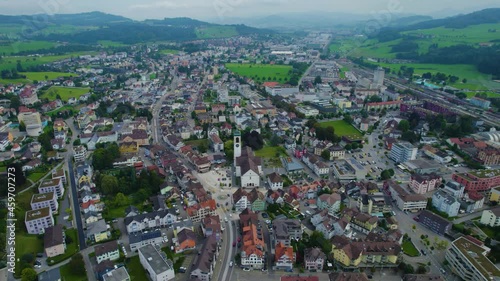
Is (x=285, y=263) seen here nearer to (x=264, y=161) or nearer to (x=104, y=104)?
(x=264, y=161)

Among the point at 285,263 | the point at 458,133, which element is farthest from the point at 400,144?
the point at 285,263

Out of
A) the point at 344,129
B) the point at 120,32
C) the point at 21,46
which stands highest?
the point at 120,32

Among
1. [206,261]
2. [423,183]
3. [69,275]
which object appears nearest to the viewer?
[206,261]

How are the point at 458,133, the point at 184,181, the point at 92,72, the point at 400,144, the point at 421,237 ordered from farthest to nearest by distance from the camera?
the point at 92,72 → the point at 458,133 → the point at 400,144 → the point at 184,181 → the point at 421,237

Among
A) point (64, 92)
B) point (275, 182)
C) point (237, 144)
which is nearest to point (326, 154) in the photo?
point (275, 182)

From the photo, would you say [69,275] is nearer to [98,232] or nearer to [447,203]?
[98,232]

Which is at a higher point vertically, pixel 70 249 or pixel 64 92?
pixel 64 92

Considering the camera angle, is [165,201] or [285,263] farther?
[165,201]

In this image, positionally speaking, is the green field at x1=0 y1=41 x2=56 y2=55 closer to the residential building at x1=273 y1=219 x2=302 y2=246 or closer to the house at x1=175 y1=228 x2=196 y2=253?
the house at x1=175 y1=228 x2=196 y2=253
